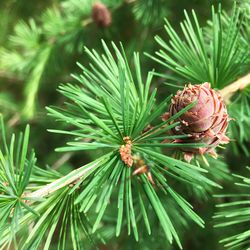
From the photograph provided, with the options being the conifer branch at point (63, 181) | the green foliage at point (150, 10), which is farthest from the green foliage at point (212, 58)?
the green foliage at point (150, 10)

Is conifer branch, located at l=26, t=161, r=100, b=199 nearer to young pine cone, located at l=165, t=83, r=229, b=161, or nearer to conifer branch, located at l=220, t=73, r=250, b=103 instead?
young pine cone, located at l=165, t=83, r=229, b=161

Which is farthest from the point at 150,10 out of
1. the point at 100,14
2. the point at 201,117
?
the point at 201,117

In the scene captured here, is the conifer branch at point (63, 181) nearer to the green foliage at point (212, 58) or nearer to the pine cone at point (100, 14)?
the green foliage at point (212, 58)

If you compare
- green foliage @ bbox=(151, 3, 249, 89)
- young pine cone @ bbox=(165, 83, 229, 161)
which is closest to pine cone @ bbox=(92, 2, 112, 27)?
green foliage @ bbox=(151, 3, 249, 89)

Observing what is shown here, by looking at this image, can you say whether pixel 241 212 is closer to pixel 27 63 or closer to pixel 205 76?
pixel 205 76

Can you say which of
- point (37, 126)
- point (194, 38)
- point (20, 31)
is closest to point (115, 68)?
point (194, 38)

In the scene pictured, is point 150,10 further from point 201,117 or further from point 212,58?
point 201,117
